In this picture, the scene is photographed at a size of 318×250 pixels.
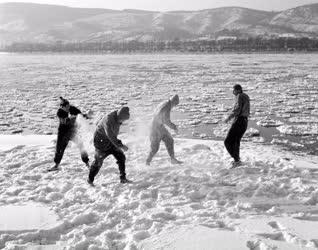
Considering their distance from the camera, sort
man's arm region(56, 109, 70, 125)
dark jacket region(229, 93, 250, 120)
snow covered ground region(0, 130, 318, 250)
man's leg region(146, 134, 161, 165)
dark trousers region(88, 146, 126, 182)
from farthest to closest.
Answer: man's leg region(146, 134, 161, 165) < man's arm region(56, 109, 70, 125) < dark jacket region(229, 93, 250, 120) < dark trousers region(88, 146, 126, 182) < snow covered ground region(0, 130, 318, 250)

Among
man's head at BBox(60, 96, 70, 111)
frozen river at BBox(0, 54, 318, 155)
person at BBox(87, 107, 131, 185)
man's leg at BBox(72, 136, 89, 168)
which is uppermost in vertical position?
man's head at BBox(60, 96, 70, 111)

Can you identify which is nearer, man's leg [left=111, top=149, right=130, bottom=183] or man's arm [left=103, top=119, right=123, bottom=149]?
man's arm [left=103, top=119, right=123, bottom=149]

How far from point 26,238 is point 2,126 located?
1013 cm

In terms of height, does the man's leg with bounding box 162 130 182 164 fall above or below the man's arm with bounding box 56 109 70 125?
below

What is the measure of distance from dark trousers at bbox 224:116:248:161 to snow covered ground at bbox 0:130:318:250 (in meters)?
0.39

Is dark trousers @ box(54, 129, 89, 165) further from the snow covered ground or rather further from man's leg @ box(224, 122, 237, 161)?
man's leg @ box(224, 122, 237, 161)

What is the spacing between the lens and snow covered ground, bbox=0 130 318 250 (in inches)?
196

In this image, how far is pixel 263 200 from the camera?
616 centimetres

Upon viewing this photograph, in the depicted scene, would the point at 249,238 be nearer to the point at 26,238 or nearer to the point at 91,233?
the point at 91,233

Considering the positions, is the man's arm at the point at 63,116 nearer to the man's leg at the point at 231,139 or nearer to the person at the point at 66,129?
the person at the point at 66,129

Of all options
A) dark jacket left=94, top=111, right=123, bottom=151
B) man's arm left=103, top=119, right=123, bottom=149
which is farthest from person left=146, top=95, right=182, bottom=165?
man's arm left=103, top=119, right=123, bottom=149

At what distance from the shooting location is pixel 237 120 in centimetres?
770

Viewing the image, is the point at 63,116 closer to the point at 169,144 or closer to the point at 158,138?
the point at 158,138

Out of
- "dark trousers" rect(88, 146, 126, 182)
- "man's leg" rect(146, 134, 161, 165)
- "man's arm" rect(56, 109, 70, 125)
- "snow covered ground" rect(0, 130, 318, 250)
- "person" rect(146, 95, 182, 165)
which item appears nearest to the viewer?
"snow covered ground" rect(0, 130, 318, 250)
